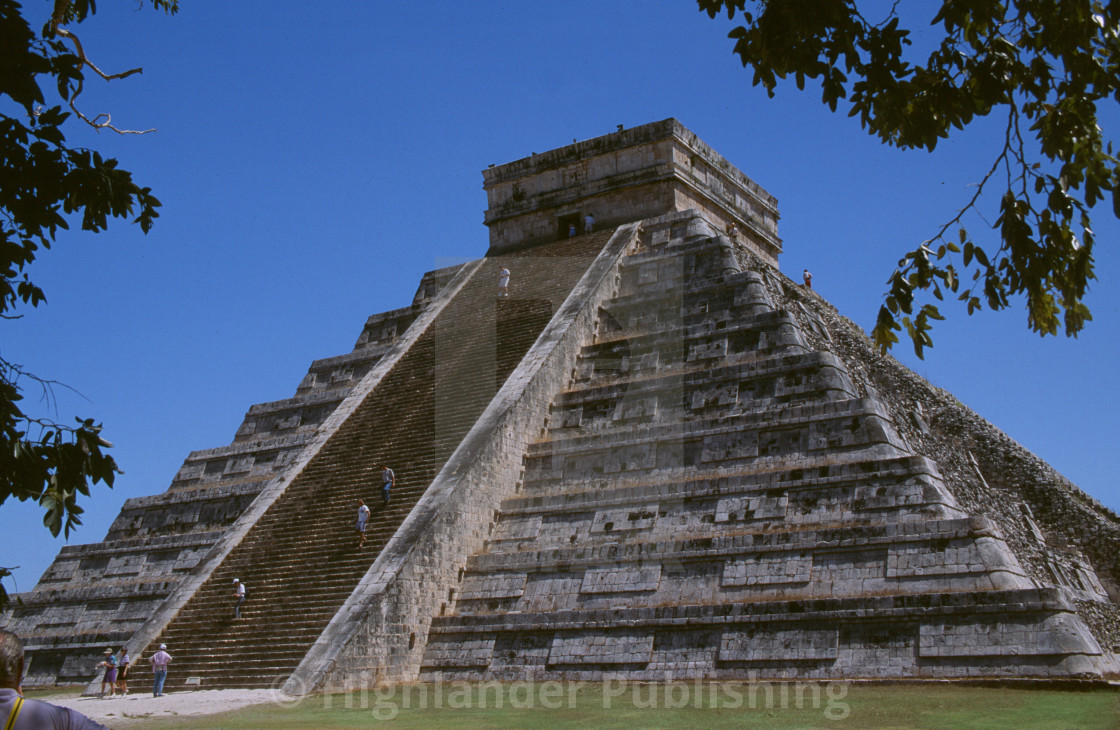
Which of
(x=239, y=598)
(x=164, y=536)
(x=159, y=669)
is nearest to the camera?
(x=159, y=669)

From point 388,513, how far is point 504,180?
1156 cm

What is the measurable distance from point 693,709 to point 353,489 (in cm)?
819

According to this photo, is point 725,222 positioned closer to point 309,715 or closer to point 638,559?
point 638,559

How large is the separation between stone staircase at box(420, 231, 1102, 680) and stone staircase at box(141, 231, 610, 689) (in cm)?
164

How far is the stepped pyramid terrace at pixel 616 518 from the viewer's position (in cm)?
1188

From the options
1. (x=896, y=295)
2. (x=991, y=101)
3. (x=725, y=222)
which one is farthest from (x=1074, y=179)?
(x=725, y=222)

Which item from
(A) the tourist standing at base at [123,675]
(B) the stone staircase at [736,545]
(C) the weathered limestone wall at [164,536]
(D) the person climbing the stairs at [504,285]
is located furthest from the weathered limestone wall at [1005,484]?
(A) the tourist standing at base at [123,675]

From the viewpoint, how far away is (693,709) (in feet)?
33.4

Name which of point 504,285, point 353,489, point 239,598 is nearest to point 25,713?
point 239,598

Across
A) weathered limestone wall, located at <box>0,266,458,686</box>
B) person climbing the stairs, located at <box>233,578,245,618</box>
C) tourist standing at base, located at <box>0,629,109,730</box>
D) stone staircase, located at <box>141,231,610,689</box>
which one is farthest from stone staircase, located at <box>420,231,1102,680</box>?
tourist standing at base, located at <box>0,629,109,730</box>

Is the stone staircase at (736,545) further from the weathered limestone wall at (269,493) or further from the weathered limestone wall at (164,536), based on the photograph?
the weathered limestone wall at (164,536)

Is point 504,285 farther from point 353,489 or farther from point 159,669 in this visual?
point 159,669

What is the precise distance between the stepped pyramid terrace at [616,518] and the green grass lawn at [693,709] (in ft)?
1.79

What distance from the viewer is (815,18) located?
5.89m
